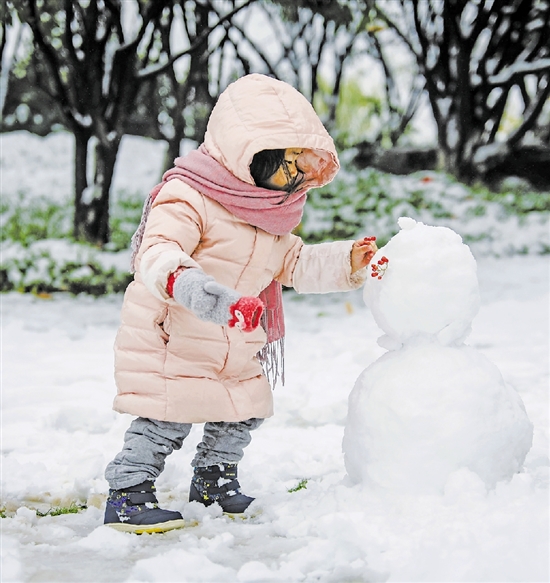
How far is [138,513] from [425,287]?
0.82 meters

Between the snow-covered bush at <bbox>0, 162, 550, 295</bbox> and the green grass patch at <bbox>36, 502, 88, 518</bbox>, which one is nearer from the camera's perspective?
the green grass patch at <bbox>36, 502, 88, 518</bbox>

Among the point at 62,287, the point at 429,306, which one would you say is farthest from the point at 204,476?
the point at 62,287

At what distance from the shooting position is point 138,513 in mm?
1778

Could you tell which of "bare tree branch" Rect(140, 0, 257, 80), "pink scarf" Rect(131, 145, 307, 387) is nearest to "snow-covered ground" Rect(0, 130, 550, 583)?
"pink scarf" Rect(131, 145, 307, 387)

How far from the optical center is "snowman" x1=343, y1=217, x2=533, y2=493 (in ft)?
5.53

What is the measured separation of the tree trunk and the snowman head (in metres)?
4.55

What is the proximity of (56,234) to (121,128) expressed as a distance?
3.25ft

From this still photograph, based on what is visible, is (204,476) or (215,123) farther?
(204,476)

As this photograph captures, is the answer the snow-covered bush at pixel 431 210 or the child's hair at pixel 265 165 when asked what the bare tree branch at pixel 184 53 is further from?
the child's hair at pixel 265 165

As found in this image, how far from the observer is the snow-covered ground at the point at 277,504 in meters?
1.48

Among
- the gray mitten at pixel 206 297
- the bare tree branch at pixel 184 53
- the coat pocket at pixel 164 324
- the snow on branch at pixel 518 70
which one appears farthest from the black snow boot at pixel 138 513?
the snow on branch at pixel 518 70

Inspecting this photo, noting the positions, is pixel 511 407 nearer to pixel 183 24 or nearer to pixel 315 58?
pixel 183 24

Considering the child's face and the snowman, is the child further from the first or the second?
the snowman

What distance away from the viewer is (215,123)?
72.8 inches
